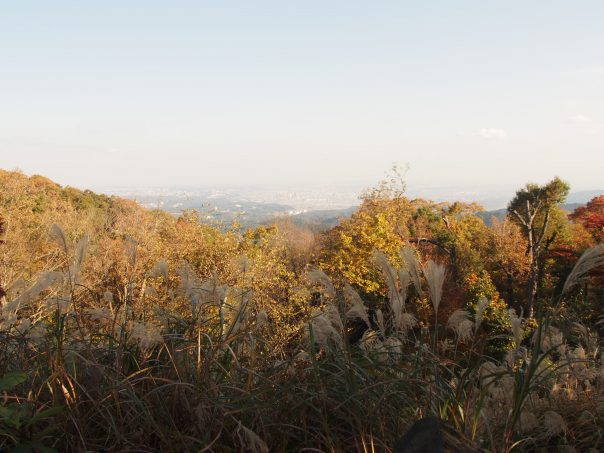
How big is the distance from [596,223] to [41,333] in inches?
882

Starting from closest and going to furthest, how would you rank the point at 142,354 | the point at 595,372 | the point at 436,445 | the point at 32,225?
the point at 436,445
the point at 142,354
the point at 595,372
the point at 32,225

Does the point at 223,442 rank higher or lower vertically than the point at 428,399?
lower

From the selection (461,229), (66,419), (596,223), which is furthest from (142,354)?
(461,229)

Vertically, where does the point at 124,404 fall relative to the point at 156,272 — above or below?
below

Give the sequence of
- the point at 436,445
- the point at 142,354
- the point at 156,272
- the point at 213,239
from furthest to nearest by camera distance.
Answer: the point at 213,239
the point at 156,272
the point at 142,354
the point at 436,445

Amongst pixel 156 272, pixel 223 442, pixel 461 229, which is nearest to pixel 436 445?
pixel 223 442

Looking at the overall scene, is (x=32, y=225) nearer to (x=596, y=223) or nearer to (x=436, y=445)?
(x=596, y=223)

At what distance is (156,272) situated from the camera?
3.51 metres

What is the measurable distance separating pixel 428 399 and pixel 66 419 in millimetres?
1828

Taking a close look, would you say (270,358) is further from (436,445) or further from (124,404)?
(436,445)

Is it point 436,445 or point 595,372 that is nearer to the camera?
point 436,445

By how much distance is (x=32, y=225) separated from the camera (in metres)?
26.3

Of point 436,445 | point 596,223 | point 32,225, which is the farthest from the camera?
point 32,225

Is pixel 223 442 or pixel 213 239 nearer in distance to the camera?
pixel 223 442
